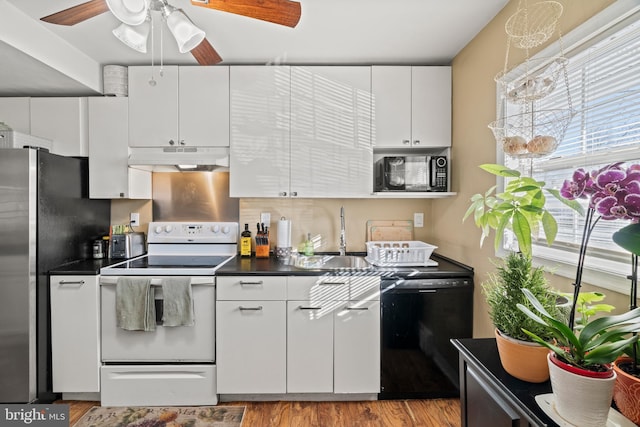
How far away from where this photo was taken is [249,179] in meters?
2.45

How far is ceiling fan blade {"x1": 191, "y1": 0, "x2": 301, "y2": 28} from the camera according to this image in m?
1.24

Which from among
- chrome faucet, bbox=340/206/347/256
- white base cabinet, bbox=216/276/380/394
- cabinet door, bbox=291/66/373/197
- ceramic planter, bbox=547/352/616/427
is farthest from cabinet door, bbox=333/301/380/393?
ceramic planter, bbox=547/352/616/427

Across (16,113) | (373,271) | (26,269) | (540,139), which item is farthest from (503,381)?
(16,113)

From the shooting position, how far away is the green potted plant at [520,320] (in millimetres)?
908

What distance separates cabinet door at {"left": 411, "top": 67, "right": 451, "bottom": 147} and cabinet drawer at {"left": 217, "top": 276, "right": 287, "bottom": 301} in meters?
1.50

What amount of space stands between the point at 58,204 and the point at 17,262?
0.43 m

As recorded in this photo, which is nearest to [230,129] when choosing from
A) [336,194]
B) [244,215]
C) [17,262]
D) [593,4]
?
[244,215]

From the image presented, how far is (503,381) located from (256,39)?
2.32 metres

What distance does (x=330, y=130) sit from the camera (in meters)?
2.46

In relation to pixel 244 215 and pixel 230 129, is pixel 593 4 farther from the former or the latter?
pixel 244 215

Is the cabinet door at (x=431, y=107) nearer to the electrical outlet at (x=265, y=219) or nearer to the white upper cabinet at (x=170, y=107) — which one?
the electrical outlet at (x=265, y=219)

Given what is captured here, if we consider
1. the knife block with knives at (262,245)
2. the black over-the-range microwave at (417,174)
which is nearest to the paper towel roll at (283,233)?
the knife block with knives at (262,245)

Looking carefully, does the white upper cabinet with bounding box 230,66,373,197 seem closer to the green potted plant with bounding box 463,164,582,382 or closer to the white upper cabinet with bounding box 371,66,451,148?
the white upper cabinet with bounding box 371,66,451,148

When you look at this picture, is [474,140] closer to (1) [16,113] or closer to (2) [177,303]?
(2) [177,303]
